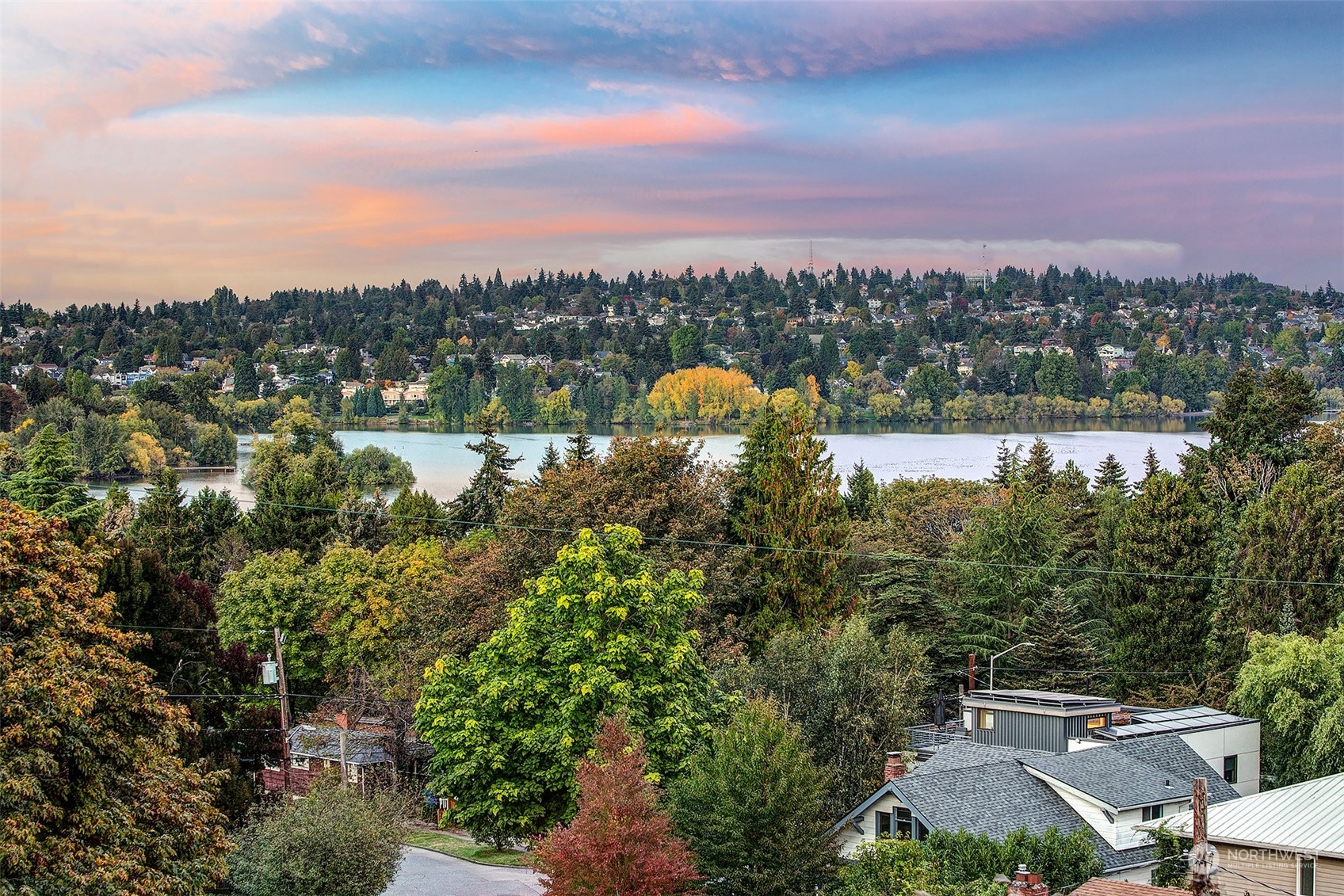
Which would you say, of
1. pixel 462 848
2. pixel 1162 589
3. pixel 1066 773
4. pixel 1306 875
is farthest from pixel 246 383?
pixel 1306 875

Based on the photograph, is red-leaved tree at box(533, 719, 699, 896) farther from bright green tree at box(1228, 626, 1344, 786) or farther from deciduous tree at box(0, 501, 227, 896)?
bright green tree at box(1228, 626, 1344, 786)

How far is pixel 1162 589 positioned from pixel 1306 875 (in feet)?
84.1

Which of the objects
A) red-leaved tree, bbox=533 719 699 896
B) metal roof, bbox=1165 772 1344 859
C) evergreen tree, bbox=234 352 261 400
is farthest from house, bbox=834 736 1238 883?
evergreen tree, bbox=234 352 261 400

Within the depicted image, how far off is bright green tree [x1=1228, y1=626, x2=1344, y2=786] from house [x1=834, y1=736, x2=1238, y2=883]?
489 centimetres

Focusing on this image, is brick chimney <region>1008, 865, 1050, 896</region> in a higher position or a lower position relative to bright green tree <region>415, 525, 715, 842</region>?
lower

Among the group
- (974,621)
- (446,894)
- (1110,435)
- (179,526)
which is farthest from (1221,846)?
(1110,435)

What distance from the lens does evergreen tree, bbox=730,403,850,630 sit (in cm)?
4522

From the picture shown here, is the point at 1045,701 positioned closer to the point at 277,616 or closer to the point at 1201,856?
the point at 1201,856

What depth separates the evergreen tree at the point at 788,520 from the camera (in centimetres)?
4522

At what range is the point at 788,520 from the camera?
151 feet

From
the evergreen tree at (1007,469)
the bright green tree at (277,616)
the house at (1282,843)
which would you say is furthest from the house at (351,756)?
the evergreen tree at (1007,469)

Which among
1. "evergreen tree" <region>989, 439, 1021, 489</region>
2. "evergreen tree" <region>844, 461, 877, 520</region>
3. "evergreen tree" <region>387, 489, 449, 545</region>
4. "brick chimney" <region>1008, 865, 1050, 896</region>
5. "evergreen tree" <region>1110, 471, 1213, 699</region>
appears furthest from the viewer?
"evergreen tree" <region>989, 439, 1021, 489</region>

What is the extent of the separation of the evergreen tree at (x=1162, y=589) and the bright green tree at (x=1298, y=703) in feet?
28.1

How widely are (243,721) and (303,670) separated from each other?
62.8 ft
